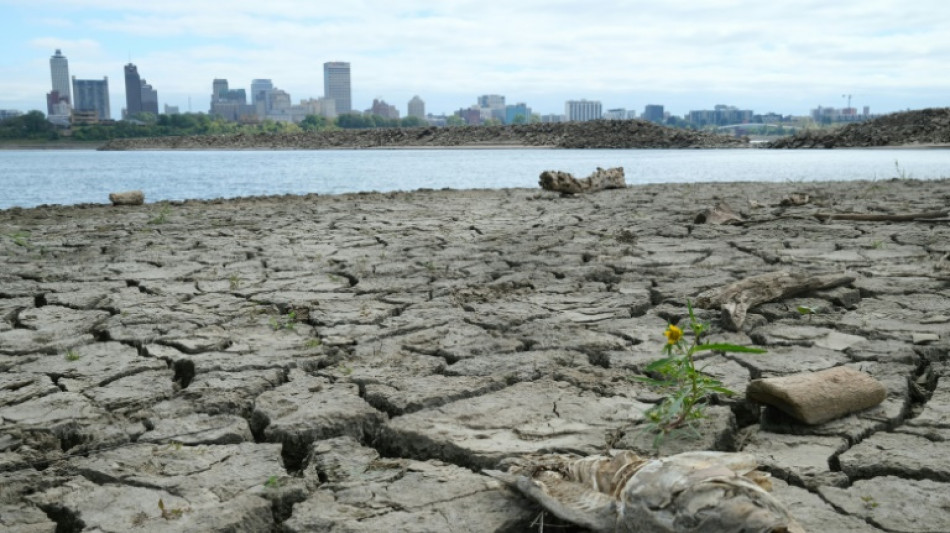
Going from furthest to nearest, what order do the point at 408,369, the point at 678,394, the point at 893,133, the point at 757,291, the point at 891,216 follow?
the point at 893,133, the point at 891,216, the point at 757,291, the point at 408,369, the point at 678,394

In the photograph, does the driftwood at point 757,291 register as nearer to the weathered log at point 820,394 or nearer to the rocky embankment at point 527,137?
the weathered log at point 820,394

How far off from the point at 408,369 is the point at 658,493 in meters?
1.57

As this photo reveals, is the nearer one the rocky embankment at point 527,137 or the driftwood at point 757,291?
the driftwood at point 757,291

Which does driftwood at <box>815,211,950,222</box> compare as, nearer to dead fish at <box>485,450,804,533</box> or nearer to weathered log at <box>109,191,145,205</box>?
dead fish at <box>485,450,804,533</box>

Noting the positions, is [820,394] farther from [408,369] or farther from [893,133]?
[893,133]

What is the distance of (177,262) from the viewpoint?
5.40m

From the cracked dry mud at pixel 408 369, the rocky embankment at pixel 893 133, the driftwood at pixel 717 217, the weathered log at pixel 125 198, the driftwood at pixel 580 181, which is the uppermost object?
the rocky embankment at pixel 893 133

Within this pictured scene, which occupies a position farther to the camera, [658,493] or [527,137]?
[527,137]

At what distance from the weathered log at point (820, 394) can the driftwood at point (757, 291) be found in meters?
0.97

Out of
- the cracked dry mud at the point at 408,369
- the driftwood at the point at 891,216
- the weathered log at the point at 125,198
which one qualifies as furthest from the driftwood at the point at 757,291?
the weathered log at the point at 125,198

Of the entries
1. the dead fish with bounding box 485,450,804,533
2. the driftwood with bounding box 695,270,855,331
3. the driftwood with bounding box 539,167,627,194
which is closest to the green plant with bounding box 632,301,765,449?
the dead fish with bounding box 485,450,804,533

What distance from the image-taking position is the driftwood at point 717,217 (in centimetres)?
679

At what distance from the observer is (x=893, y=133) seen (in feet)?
91.0

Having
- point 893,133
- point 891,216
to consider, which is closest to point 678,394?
point 891,216
